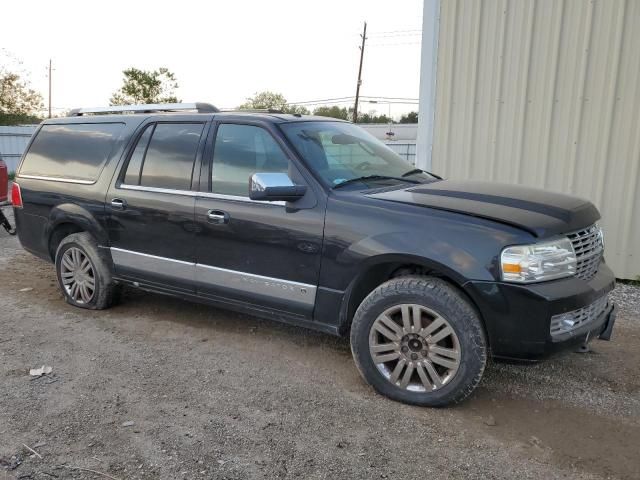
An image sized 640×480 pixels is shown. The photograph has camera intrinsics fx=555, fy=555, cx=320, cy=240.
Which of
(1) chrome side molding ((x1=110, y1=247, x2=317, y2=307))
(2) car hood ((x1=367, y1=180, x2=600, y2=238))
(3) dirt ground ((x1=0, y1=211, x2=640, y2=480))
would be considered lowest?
(3) dirt ground ((x1=0, y1=211, x2=640, y2=480))

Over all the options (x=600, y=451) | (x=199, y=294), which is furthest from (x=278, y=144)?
(x=600, y=451)

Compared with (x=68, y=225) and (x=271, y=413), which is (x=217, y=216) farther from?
(x=68, y=225)

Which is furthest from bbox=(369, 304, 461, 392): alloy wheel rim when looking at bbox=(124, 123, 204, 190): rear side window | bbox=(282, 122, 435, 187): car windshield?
bbox=(124, 123, 204, 190): rear side window

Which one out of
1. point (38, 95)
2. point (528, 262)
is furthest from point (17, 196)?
point (38, 95)

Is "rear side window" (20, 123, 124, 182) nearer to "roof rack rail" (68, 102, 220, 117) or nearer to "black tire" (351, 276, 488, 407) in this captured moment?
"roof rack rail" (68, 102, 220, 117)

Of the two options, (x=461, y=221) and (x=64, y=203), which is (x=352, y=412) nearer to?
(x=461, y=221)

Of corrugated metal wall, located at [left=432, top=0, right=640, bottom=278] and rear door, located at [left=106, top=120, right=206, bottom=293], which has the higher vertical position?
corrugated metal wall, located at [left=432, top=0, right=640, bottom=278]

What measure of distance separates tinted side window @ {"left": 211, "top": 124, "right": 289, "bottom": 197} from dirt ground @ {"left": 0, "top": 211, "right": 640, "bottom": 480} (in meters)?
1.30

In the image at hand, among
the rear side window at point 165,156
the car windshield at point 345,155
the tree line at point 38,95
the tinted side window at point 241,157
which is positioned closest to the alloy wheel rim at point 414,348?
the car windshield at point 345,155

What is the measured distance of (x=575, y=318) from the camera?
3266 mm

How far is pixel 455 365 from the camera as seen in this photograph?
10.8 ft

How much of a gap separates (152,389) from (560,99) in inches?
215

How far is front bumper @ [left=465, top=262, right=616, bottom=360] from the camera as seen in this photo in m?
3.11

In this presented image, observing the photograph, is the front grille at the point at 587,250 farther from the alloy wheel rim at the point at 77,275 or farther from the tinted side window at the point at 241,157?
the alloy wheel rim at the point at 77,275
